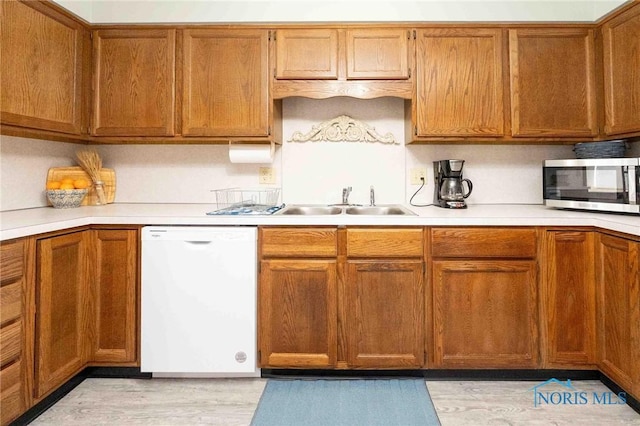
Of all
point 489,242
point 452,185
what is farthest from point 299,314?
point 452,185

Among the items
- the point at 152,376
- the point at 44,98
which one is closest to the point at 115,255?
the point at 152,376

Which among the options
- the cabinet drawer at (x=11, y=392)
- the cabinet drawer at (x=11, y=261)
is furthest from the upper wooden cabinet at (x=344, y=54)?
the cabinet drawer at (x=11, y=392)

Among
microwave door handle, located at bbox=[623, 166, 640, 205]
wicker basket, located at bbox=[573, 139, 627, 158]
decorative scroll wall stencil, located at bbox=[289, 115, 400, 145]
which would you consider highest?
decorative scroll wall stencil, located at bbox=[289, 115, 400, 145]

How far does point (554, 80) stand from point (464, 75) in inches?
21.0

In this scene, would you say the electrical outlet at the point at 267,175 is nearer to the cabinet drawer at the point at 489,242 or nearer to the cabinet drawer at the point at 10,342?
the cabinet drawer at the point at 489,242

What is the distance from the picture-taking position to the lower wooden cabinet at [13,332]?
147 centimetres

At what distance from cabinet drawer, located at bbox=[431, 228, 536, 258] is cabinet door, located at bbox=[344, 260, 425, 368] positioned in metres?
0.20

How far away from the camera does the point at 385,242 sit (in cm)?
194

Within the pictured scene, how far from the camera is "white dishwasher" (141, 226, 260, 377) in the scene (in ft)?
6.33

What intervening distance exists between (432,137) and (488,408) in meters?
1.47

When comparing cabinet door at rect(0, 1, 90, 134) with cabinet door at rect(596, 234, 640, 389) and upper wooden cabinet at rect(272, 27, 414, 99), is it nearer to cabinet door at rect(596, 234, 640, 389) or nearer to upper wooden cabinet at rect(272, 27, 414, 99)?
upper wooden cabinet at rect(272, 27, 414, 99)

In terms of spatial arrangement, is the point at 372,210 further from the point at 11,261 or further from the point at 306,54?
the point at 11,261

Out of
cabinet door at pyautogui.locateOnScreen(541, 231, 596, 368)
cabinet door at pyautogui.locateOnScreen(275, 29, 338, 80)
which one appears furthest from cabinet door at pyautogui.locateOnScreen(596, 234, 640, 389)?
cabinet door at pyautogui.locateOnScreen(275, 29, 338, 80)

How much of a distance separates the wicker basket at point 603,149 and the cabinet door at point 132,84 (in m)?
2.45
